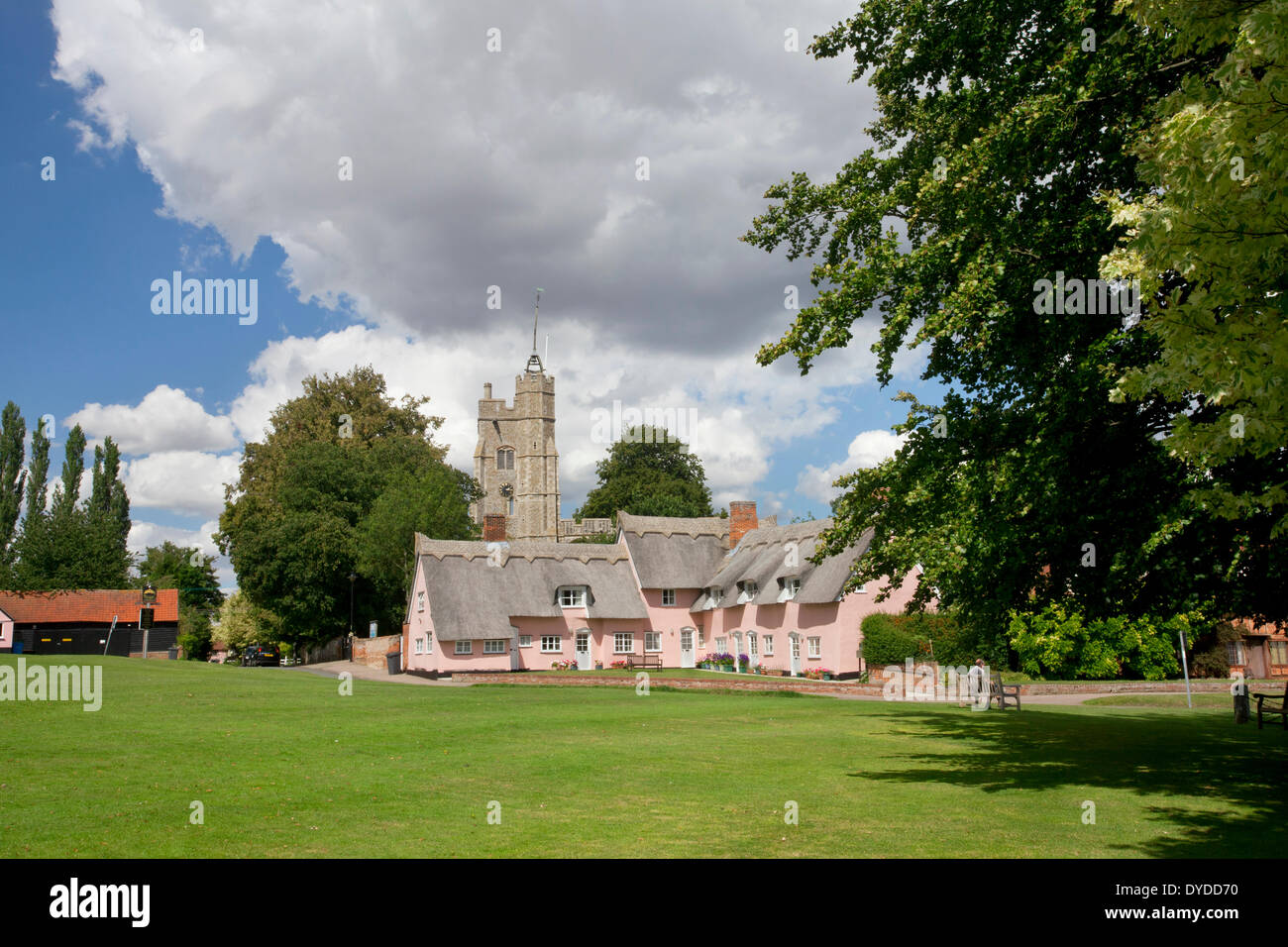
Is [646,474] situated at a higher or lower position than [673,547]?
higher

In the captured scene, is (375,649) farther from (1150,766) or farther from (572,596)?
(1150,766)

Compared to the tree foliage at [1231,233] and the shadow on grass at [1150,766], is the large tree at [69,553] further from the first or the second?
the tree foliage at [1231,233]

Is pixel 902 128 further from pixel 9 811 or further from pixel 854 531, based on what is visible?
pixel 9 811

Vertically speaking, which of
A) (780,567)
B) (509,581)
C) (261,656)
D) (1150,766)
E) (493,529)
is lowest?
(261,656)

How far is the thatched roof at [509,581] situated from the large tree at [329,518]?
5.84 meters

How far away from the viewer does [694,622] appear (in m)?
57.3

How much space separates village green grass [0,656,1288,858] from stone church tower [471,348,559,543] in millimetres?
100404

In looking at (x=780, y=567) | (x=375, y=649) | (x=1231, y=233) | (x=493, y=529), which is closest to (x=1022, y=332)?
(x=1231, y=233)

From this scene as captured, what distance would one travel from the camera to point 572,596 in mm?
54125

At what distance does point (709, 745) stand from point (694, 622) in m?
40.2

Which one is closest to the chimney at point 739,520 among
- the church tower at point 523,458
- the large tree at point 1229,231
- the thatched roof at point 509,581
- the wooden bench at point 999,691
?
the thatched roof at point 509,581

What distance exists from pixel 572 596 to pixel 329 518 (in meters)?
16.3

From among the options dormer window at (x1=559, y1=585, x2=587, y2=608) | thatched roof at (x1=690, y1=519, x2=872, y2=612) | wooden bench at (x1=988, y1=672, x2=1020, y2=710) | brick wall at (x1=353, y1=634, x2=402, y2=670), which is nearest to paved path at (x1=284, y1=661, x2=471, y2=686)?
brick wall at (x1=353, y1=634, x2=402, y2=670)

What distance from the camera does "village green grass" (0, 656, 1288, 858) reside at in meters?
8.71
